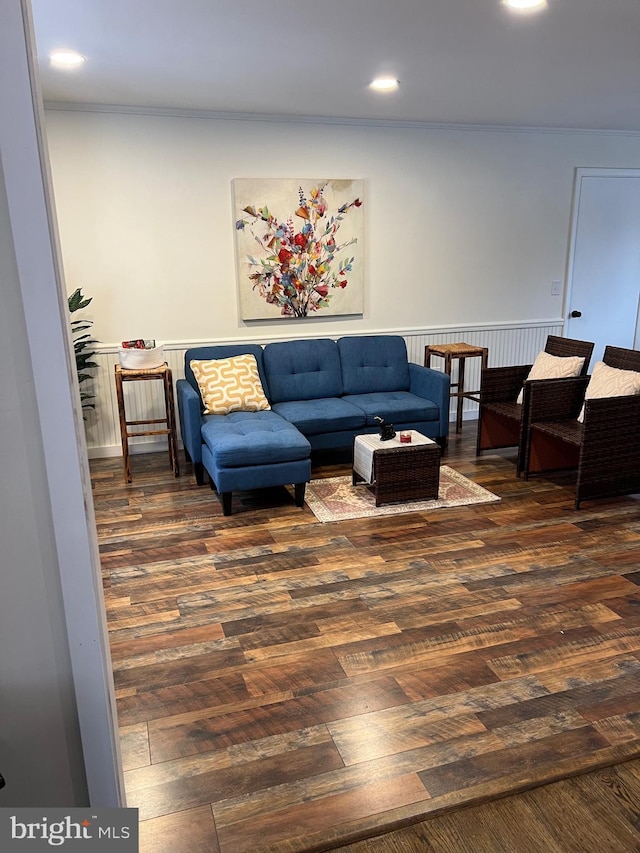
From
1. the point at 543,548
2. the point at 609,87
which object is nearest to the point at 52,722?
the point at 543,548

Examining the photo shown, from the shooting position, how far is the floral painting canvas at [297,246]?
4680mm

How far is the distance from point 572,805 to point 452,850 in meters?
0.38

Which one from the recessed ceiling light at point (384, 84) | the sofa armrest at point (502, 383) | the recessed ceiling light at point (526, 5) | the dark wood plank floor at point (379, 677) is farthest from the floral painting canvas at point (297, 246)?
the recessed ceiling light at point (526, 5)

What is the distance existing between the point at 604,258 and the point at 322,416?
10.8 ft

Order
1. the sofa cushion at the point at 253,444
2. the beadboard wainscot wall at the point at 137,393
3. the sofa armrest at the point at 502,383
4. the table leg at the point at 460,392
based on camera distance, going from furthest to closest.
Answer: the table leg at the point at 460,392 < the beadboard wainscot wall at the point at 137,393 < the sofa armrest at the point at 502,383 < the sofa cushion at the point at 253,444

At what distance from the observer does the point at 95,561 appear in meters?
1.26

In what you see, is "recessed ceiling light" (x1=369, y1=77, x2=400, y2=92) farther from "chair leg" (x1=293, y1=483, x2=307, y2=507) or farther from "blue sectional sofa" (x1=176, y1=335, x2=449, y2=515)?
"chair leg" (x1=293, y1=483, x2=307, y2=507)

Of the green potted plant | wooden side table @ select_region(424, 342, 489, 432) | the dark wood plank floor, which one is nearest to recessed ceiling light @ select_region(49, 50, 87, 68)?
the green potted plant

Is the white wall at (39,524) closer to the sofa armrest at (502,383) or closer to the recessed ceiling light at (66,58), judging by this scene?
the recessed ceiling light at (66,58)

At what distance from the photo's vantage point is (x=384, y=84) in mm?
3768

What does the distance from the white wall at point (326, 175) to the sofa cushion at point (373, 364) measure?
305mm

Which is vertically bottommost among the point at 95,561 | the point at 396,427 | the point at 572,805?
→ the point at 572,805

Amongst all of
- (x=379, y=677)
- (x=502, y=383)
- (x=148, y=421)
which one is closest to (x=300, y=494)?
(x=148, y=421)

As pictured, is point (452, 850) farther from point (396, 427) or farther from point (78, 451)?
point (396, 427)
